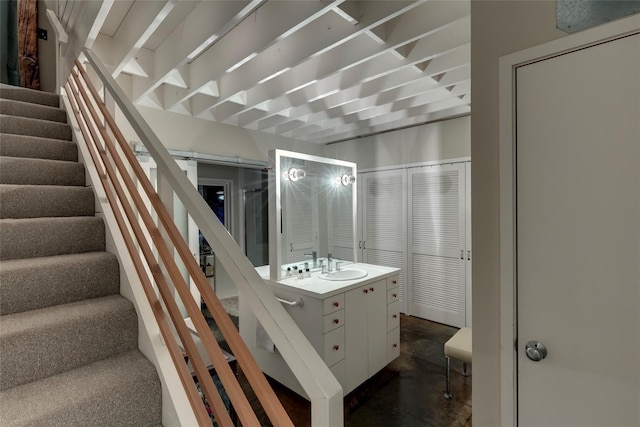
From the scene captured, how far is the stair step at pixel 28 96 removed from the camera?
2471 millimetres

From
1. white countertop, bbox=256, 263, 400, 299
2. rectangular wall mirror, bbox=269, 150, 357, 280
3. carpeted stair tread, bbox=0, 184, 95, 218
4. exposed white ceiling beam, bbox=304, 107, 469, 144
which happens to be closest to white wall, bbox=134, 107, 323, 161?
exposed white ceiling beam, bbox=304, 107, 469, 144

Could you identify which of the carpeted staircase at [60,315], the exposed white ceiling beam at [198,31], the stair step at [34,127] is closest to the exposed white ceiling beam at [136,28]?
the exposed white ceiling beam at [198,31]

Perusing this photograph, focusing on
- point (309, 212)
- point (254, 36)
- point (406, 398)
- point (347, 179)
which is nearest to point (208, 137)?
point (309, 212)

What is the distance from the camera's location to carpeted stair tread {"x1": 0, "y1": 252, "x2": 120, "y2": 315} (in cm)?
129

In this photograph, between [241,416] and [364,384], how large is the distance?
2387mm

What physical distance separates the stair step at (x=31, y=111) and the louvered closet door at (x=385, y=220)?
11.6ft

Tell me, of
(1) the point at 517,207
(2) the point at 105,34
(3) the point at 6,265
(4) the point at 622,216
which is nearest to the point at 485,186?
(1) the point at 517,207

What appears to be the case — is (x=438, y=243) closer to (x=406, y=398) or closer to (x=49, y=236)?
(x=406, y=398)

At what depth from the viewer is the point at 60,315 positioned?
1254 millimetres

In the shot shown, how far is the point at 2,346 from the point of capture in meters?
1.07

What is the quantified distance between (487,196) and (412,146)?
9.92 ft

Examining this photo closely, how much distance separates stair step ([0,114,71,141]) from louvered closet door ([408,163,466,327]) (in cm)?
365

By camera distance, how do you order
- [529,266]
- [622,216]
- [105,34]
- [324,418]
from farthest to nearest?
[105,34], [529,266], [622,216], [324,418]

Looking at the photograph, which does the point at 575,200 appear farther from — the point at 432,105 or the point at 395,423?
the point at 432,105
